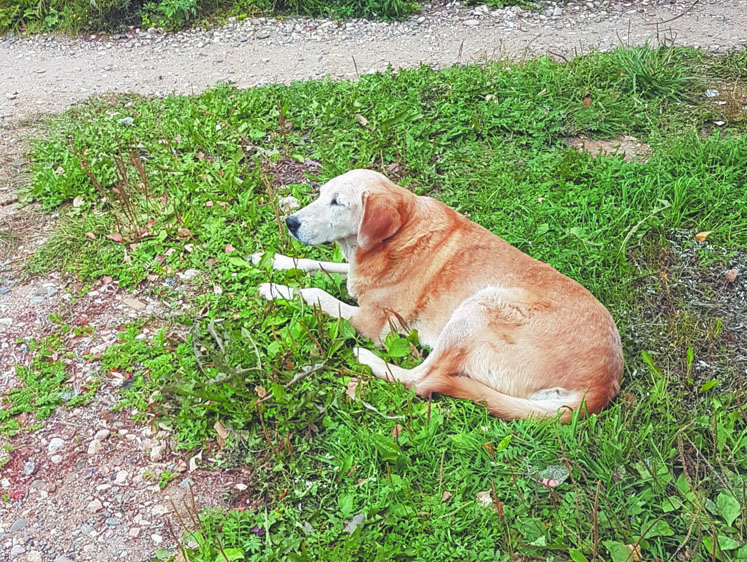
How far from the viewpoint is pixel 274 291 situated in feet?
15.1

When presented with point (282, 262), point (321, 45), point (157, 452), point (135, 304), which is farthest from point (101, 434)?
point (321, 45)

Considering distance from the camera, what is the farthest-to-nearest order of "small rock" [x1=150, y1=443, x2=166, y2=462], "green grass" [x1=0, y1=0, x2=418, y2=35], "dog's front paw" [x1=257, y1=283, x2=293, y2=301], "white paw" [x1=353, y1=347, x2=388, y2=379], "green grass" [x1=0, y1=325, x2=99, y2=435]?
"green grass" [x1=0, y1=0, x2=418, y2=35] → "dog's front paw" [x1=257, y1=283, x2=293, y2=301] → "white paw" [x1=353, y1=347, x2=388, y2=379] → "green grass" [x1=0, y1=325, x2=99, y2=435] → "small rock" [x1=150, y1=443, x2=166, y2=462]

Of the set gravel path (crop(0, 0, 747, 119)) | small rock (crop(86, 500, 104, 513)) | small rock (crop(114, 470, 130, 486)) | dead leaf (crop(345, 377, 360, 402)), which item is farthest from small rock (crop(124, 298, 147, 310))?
gravel path (crop(0, 0, 747, 119))

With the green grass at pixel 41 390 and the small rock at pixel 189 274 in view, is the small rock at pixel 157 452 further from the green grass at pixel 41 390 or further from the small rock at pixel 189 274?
the small rock at pixel 189 274

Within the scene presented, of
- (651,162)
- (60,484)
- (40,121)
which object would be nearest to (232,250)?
(60,484)

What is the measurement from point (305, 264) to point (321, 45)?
13.7 feet

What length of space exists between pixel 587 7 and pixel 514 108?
3308 mm

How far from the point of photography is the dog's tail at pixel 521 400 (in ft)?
11.9

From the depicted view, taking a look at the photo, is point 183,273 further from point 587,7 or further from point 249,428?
point 587,7

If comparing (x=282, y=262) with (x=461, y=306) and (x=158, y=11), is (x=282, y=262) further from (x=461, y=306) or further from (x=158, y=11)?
(x=158, y=11)

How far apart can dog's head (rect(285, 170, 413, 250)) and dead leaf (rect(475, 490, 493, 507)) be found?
164 cm

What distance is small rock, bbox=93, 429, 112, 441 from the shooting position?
3.76 m

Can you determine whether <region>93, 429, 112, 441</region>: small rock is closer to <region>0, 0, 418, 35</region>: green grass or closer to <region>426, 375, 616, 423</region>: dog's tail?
<region>426, 375, 616, 423</region>: dog's tail

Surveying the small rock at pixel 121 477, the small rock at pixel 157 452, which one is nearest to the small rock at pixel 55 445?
the small rock at pixel 121 477
